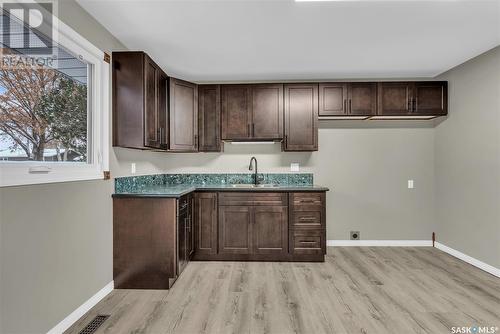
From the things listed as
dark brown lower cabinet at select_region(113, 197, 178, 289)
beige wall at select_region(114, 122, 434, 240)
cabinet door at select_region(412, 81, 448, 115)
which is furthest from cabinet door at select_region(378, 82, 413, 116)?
dark brown lower cabinet at select_region(113, 197, 178, 289)

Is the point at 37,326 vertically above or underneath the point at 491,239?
underneath

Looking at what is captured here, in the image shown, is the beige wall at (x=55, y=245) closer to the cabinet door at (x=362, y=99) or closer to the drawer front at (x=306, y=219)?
the drawer front at (x=306, y=219)

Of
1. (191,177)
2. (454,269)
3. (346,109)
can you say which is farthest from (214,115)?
(454,269)

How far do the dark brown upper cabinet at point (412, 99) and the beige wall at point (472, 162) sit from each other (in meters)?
0.13

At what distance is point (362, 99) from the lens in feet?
12.8

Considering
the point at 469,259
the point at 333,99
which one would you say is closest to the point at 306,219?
the point at 333,99

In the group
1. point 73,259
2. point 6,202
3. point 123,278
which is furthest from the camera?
point 123,278

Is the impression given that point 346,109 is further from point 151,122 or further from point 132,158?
point 132,158

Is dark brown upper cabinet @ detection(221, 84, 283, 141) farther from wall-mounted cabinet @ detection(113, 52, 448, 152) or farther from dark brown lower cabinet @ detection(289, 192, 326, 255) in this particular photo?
dark brown lower cabinet @ detection(289, 192, 326, 255)

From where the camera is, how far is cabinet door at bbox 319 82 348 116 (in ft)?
12.8

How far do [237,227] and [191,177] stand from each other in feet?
4.00

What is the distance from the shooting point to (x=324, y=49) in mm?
3064

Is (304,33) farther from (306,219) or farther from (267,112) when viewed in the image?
(306,219)

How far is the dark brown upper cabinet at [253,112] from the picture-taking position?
3906 mm
